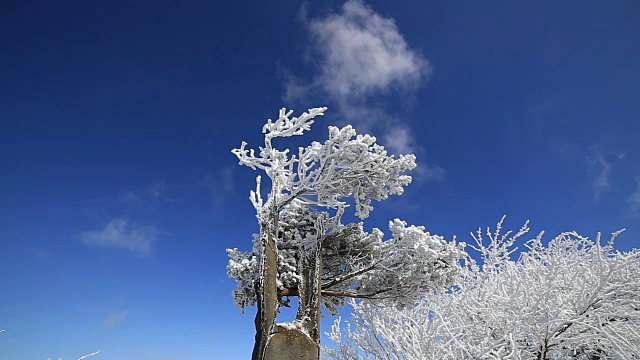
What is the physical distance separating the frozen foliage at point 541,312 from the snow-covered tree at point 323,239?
1280 mm

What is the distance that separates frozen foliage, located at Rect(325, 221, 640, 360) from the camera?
6426 millimetres

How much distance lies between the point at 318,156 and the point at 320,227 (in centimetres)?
204

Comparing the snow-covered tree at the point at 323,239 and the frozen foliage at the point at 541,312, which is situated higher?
the snow-covered tree at the point at 323,239

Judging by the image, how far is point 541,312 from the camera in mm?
6762

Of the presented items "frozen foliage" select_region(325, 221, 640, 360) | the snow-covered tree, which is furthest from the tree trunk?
"frozen foliage" select_region(325, 221, 640, 360)

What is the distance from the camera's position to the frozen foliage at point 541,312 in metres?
6.43

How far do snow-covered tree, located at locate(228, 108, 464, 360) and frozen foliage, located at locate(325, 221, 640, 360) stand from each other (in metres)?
1.28

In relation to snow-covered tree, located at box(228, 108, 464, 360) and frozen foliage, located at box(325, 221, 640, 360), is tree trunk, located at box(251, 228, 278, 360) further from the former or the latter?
frozen foliage, located at box(325, 221, 640, 360)

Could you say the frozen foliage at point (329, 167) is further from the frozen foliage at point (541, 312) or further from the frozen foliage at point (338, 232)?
the frozen foliage at point (541, 312)

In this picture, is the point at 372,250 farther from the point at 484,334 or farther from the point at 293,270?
the point at 484,334

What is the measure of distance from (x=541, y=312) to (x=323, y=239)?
5.62m

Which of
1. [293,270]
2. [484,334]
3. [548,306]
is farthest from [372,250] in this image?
[548,306]

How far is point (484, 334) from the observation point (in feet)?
25.0

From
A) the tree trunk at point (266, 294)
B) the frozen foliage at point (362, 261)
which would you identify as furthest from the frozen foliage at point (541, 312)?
the tree trunk at point (266, 294)
